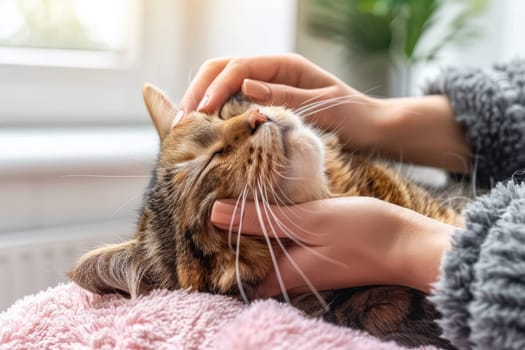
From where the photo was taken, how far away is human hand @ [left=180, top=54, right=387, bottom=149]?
1019 mm

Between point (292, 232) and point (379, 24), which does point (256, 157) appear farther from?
point (379, 24)

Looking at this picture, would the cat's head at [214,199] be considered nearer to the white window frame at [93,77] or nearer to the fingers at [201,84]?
the fingers at [201,84]

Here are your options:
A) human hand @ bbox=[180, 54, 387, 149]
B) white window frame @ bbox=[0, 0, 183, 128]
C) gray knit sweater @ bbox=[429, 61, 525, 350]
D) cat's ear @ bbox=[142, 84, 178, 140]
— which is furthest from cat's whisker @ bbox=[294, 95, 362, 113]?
white window frame @ bbox=[0, 0, 183, 128]

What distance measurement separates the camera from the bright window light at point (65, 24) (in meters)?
1.51

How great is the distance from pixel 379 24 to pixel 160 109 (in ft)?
2.95

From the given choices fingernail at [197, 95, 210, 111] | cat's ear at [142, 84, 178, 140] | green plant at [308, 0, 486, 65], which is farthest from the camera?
green plant at [308, 0, 486, 65]

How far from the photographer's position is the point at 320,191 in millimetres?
900

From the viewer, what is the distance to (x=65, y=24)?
1597 mm

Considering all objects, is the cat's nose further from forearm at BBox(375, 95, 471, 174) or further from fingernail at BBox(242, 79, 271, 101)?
forearm at BBox(375, 95, 471, 174)

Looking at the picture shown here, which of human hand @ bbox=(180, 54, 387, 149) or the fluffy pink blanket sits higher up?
human hand @ bbox=(180, 54, 387, 149)

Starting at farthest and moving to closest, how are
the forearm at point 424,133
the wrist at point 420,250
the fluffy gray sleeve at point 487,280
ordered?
the forearm at point 424,133 < the wrist at point 420,250 < the fluffy gray sleeve at point 487,280

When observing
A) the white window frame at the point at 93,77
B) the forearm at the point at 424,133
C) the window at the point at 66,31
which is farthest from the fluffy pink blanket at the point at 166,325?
the window at the point at 66,31

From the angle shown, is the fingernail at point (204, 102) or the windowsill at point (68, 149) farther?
the windowsill at point (68, 149)

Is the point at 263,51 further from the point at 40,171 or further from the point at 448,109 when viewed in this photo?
the point at 40,171
